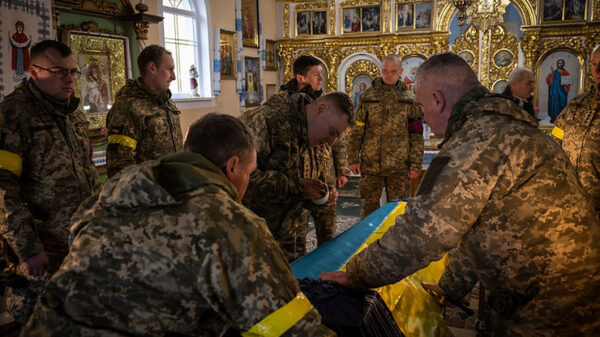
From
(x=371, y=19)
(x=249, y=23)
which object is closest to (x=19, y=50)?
(x=249, y=23)

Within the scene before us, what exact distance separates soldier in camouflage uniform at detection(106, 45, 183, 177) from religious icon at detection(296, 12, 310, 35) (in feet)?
23.5

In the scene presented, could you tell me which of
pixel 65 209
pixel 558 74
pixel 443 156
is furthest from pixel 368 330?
pixel 558 74

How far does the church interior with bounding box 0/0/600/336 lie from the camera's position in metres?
5.40

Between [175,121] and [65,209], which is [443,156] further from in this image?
[175,121]

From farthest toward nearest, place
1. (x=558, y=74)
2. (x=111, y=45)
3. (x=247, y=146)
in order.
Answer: (x=558, y=74) < (x=111, y=45) < (x=247, y=146)

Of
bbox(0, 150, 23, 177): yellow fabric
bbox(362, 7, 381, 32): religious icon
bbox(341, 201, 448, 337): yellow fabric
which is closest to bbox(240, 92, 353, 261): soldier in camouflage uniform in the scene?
bbox(341, 201, 448, 337): yellow fabric

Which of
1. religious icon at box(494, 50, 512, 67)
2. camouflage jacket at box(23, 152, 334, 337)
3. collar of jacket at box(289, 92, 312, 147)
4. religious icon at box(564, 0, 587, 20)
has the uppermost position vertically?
religious icon at box(564, 0, 587, 20)

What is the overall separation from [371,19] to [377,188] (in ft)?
19.3

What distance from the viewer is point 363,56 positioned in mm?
9602

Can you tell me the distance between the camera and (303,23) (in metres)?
10.0

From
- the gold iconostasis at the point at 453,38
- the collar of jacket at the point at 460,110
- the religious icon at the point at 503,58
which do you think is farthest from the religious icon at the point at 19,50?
the religious icon at the point at 503,58

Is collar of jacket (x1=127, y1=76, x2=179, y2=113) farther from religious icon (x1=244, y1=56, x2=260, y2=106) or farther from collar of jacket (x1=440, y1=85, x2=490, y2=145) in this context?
religious icon (x1=244, y1=56, x2=260, y2=106)

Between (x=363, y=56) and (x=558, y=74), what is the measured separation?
146 inches

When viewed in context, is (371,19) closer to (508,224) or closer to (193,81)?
(193,81)
